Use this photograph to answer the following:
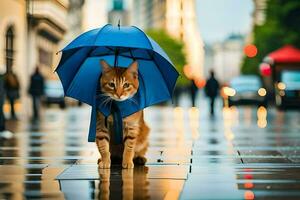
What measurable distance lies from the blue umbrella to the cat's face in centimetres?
Answer: 17

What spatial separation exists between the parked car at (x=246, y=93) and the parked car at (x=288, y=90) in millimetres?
952

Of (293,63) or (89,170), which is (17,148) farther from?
(293,63)

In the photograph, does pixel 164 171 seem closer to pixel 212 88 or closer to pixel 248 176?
pixel 248 176

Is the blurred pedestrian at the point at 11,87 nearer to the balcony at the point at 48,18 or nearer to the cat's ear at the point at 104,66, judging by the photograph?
the balcony at the point at 48,18

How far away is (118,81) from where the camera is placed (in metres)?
11.0

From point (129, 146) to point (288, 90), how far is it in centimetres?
4004

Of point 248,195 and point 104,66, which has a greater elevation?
point 104,66

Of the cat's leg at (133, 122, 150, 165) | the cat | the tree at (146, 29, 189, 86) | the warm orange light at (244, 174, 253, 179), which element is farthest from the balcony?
the tree at (146, 29, 189, 86)

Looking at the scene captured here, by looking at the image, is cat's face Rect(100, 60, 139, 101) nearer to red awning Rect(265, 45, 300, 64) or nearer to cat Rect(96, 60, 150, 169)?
cat Rect(96, 60, 150, 169)

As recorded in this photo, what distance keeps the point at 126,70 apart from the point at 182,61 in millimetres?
161719

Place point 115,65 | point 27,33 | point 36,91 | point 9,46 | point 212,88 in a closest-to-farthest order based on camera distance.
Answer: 1. point 115,65
2. point 36,91
3. point 212,88
4. point 9,46
5. point 27,33

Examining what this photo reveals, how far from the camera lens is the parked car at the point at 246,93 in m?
50.7

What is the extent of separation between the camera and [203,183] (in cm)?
987

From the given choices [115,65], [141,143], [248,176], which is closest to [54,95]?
[141,143]
